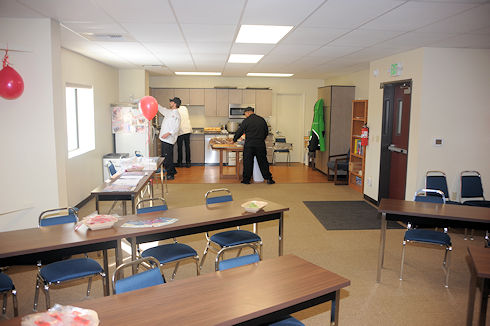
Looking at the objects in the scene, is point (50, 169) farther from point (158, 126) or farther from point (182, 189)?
point (158, 126)

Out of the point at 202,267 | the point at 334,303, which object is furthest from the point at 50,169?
the point at 334,303

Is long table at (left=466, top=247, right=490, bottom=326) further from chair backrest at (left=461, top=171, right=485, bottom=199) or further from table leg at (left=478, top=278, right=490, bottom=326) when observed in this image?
chair backrest at (left=461, top=171, right=485, bottom=199)

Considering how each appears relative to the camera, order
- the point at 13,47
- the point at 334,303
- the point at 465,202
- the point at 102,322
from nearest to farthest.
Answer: the point at 102,322 → the point at 334,303 → the point at 13,47 → the point at 465,202

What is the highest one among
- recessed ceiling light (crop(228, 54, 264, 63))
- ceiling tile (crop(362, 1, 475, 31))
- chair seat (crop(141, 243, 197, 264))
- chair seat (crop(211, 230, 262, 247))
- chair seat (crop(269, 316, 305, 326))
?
recessed ceiling light (crop(228, 54, 264, 63))

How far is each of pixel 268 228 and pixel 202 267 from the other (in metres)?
1.60

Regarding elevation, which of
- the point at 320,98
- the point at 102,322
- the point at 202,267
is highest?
the point at 320,98

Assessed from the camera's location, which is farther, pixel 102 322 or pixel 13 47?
pixel 13 47

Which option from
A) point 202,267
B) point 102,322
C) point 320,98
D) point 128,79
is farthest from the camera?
point 320,98

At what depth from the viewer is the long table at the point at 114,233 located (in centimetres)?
282

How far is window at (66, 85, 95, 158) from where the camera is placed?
6973 mm

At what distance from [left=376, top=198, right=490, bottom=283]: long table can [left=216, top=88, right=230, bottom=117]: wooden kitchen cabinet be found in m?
7.96

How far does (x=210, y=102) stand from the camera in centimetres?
1141

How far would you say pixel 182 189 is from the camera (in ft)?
26.9

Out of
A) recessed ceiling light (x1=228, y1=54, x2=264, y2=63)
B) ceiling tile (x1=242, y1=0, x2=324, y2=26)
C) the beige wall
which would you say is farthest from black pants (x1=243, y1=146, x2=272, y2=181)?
ceiling tile (x1=242, y1=0, x2=324, y2=26)
